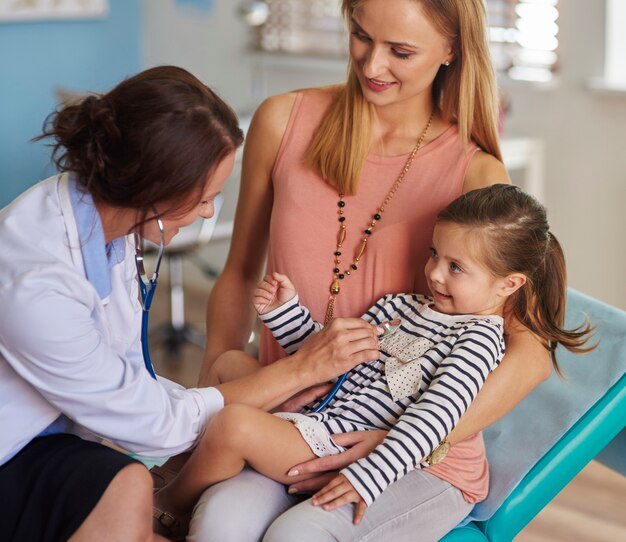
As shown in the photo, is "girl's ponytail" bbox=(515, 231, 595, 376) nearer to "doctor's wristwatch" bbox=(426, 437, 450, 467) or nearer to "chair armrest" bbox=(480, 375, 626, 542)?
"chair armrest" bbox=(480, 375, 626, 542)

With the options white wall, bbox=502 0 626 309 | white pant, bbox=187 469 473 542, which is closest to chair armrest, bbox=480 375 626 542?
white pant, bbox=187 469 473 542

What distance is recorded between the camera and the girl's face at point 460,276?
5.16 feet

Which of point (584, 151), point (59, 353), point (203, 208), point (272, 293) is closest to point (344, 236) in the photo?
point (272, 293)

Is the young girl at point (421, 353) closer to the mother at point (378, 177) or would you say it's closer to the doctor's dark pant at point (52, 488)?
the mother at point (378, 177)

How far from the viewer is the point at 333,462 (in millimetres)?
1483

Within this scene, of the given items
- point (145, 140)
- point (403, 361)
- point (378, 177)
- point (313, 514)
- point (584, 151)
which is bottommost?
point (584, 151)

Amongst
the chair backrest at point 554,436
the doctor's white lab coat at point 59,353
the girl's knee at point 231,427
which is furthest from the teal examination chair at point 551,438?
the doctor's white lab coat at point 59,353

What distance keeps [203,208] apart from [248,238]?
1.57ft

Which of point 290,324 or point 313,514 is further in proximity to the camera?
point 290,324

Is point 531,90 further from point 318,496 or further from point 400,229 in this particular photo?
point 318,496

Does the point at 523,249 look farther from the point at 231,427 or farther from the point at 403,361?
the point at 231,427

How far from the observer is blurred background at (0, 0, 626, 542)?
3.33 meters

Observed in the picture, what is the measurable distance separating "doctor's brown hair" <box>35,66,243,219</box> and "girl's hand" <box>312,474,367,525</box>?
475 mm

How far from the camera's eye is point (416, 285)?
1757 millimetres
